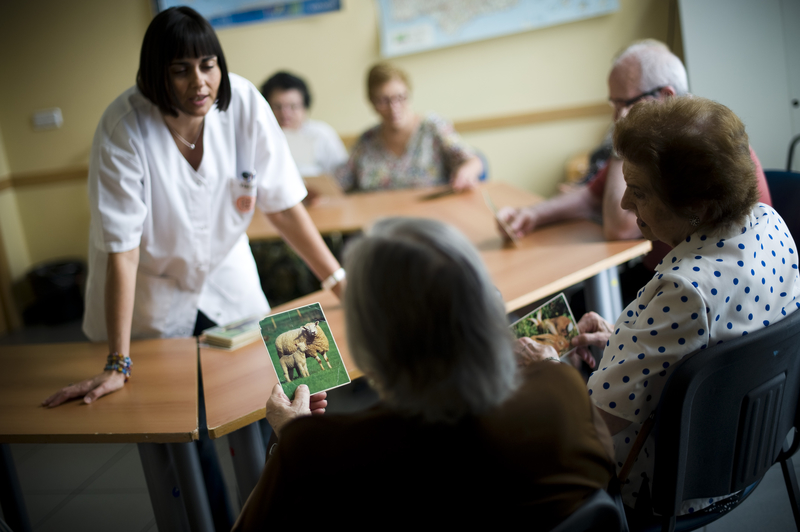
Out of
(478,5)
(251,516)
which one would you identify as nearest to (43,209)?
(478,5)

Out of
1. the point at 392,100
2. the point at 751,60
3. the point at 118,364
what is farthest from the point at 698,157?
the point at 751,60

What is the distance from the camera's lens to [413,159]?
3.54 metres

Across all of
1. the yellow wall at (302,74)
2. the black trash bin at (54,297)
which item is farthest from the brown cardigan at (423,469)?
the black trash bin at (54,297)

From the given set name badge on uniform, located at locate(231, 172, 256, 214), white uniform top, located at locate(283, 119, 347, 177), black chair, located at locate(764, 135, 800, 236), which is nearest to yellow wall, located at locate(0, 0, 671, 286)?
white uniform top, located at locate(283, 119, 347, 177)

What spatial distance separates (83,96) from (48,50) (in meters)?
0.42

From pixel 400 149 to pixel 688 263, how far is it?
2657 mm

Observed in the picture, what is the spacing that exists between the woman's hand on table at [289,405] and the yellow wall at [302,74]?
152 inches

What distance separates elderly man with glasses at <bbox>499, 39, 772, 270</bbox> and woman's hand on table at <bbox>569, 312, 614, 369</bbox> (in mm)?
586

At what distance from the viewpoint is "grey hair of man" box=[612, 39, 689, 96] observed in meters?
1.89

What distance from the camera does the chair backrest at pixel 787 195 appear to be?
1.73 meters

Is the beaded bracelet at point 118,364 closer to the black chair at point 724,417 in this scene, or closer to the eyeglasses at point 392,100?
the black chair at point 724,417

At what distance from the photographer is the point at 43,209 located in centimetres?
512

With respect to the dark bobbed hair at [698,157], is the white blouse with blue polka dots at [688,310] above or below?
below

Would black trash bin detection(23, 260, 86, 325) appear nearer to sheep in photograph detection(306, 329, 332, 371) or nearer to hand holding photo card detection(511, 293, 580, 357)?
sheep in photograph detection(306, 329, 332, 371)
